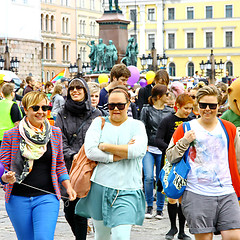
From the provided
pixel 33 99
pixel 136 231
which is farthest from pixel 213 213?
pixel 136 231

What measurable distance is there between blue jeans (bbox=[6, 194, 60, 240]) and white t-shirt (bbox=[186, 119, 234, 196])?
1.11 metres

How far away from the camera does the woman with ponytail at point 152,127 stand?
9.29m

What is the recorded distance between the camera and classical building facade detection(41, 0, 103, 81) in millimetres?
81000

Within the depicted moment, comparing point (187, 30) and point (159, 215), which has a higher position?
point (187, 30)

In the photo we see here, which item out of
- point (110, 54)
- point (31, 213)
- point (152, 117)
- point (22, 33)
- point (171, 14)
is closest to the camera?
point (31, 213)

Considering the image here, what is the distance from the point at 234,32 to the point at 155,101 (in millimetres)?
75513

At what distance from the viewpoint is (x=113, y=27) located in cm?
3447

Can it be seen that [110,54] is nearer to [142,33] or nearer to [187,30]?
[142,33]

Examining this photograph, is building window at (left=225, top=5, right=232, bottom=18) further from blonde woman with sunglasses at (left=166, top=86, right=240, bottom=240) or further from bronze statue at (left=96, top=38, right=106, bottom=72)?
blonde woman with sunglasses at (left=166, top=86, right=240, bottom=240)

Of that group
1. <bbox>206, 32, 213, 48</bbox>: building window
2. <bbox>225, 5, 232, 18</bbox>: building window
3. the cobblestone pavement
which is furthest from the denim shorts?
<bbox>206, 32, 213, 48</bbox>: building window

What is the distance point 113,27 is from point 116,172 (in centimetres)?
2905

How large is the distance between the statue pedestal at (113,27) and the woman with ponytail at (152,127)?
82.2 feet

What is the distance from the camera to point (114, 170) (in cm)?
582

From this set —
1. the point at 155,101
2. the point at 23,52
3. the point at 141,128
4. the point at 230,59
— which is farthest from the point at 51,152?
the point at 230,59
